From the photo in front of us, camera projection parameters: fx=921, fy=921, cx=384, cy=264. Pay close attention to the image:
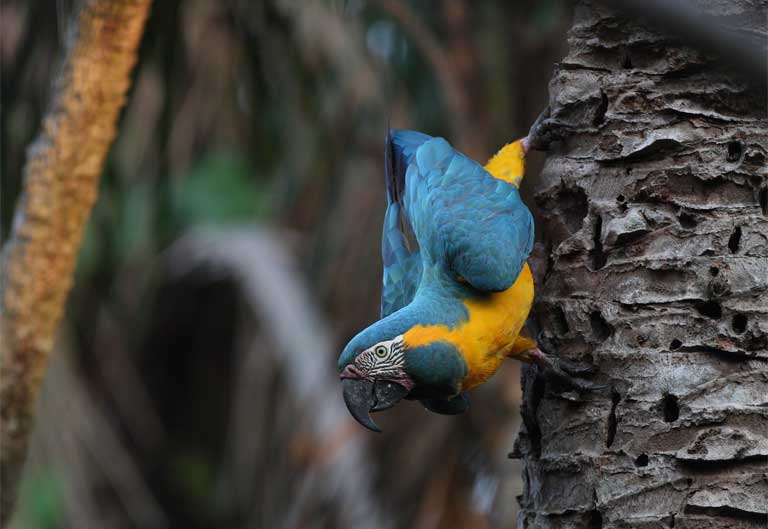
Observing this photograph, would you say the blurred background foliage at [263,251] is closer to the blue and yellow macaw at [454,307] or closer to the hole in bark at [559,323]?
the blue and yellow macaw at [454,307]

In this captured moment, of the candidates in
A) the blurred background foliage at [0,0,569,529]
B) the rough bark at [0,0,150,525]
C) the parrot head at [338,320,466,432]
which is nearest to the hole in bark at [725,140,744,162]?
the parrot head at [338,320,466,432]

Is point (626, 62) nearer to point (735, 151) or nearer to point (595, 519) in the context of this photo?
A: point (735, 151)

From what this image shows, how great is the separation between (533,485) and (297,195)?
10.6 ft

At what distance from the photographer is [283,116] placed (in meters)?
5.29

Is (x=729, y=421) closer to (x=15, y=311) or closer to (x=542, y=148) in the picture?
(x=542, y=148)

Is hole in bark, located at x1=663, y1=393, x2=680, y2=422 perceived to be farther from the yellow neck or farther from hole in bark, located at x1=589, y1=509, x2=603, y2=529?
the yellow neck

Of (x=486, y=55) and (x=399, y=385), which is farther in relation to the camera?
(x=486, y=55)

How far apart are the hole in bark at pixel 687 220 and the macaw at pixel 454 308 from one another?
0.52 metres

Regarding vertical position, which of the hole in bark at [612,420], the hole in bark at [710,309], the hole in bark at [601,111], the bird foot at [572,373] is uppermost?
the hole in bark at [601,111]

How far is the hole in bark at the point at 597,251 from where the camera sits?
243 cm

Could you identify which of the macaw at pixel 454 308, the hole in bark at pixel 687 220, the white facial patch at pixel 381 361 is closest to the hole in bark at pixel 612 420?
the macaw at pixel 454 308

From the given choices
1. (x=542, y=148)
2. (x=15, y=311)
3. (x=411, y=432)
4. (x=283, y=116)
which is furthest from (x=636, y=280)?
(x=283, y=116)

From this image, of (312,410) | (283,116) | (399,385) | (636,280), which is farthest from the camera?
(283,116)

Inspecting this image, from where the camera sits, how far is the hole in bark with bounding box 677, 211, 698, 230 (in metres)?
2.31
